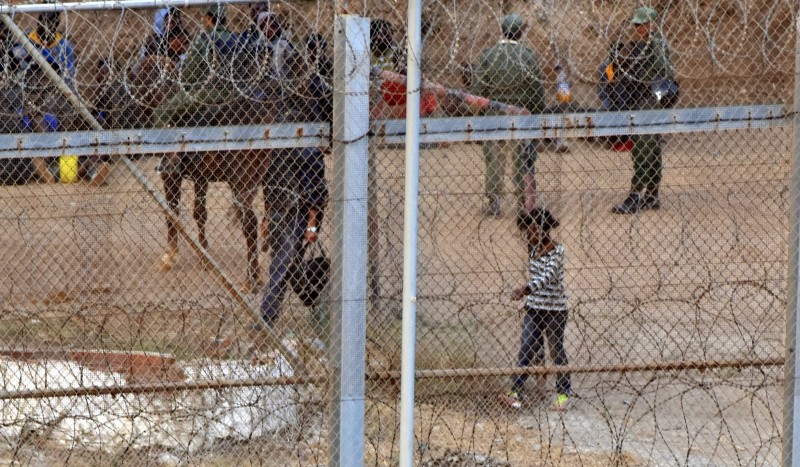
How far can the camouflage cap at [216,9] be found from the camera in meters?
4.31

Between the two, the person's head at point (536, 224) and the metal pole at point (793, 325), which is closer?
the metal pole at point (793, 325)

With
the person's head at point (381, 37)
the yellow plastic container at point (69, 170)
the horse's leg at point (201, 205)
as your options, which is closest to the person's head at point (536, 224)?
the person's head at point (381, 37)

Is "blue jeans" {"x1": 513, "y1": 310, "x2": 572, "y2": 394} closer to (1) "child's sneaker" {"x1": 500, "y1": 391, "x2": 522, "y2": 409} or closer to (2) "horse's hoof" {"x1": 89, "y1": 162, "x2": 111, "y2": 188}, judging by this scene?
(1) "child's sneaker" {"x1": 500, "y1": 391, "x2": 522, "y2": 409}

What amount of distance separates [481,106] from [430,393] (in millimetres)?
1524

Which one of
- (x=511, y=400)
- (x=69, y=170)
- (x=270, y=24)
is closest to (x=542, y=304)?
(x=511, y=400)

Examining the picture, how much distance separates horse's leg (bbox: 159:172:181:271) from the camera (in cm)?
569

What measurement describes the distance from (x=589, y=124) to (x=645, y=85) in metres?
0.89

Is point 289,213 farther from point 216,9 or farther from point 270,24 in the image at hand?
point 216,9

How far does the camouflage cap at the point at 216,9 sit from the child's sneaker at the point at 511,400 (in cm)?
252

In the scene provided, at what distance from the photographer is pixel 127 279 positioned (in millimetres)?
6945

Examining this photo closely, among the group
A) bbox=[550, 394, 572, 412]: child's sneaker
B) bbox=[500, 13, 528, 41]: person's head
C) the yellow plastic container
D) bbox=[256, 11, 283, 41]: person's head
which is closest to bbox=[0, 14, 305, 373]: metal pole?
bbox=[256, 11, 283, 41]: person's head

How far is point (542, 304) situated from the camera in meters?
6.07

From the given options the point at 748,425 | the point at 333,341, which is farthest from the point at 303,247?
the point at 748,425

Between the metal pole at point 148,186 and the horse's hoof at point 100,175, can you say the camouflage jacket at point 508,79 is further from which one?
the horse's hoof at point 100,175
